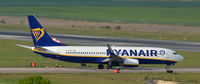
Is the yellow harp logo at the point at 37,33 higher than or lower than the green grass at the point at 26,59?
higher

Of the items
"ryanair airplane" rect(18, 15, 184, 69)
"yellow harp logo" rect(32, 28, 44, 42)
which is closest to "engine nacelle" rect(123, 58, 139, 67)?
"ryanair airplane" rect(18, 15, 184, 69)

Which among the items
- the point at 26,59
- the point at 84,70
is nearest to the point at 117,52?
the point at 84,70

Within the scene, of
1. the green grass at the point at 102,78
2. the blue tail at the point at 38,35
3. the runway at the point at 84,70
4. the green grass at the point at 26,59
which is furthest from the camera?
the green grass at the point at 26,59

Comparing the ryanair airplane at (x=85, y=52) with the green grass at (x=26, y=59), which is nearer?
the ryanair airplane at (x=85, y=52)

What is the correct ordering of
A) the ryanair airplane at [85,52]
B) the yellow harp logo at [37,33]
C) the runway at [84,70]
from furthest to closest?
the yellow harp logo at [37,33] < the ryanair airplane at [85,52] < the runway at [84,70]

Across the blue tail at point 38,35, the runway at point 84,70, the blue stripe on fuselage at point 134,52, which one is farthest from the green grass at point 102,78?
Result: the blue tail at point 38,35

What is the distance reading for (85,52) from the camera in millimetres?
65938

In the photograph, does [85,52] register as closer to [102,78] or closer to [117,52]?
[117,52]

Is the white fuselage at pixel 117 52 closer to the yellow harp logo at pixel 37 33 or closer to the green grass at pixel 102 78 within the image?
the yellow harp logo at pixel 37 33

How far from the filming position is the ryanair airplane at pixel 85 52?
65.6 m

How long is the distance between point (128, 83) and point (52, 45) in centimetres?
1748

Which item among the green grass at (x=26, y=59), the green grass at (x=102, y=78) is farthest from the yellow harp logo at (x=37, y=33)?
the green grass at (x=102, y=78)

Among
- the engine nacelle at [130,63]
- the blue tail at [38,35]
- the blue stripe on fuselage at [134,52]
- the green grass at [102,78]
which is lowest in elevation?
the green grass at [102,78]

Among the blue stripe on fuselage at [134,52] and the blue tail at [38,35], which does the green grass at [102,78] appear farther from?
the blue tail at [38,35]
